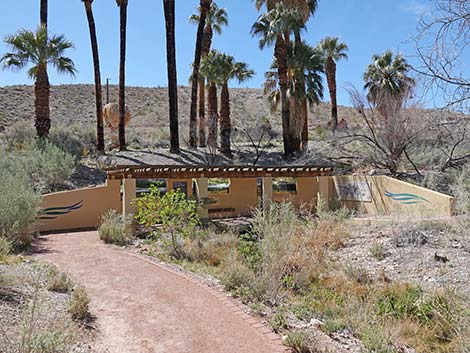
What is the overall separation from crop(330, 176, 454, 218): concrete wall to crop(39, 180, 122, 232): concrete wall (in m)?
10.4

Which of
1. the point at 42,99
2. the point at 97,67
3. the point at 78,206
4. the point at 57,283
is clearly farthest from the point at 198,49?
the point at 57,283

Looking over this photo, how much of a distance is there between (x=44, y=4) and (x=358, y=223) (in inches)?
795

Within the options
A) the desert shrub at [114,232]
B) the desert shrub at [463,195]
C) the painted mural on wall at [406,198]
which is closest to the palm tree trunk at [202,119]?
the painted mural on wall at [406,198]

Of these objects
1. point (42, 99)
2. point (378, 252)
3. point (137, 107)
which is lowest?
point (378, 252)

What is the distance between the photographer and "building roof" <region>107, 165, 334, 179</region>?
14.9 metres

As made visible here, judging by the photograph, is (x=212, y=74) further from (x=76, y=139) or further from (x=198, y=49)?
(x=76, y=139)

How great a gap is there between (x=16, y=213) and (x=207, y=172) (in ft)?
24.5

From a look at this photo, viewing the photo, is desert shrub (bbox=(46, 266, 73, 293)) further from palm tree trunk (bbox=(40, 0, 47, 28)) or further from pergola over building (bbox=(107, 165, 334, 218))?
palm tree trunk (bbox=(40, 0, 47, 28))

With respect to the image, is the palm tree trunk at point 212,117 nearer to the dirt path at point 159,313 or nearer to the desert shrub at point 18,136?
the desert shrub at point 18,136

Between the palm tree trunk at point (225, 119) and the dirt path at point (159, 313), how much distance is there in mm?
17519

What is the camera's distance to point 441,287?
8.15m

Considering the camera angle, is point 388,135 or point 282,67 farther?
point 282,67

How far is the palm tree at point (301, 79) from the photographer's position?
24.8 meters

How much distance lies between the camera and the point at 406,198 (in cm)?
1605
